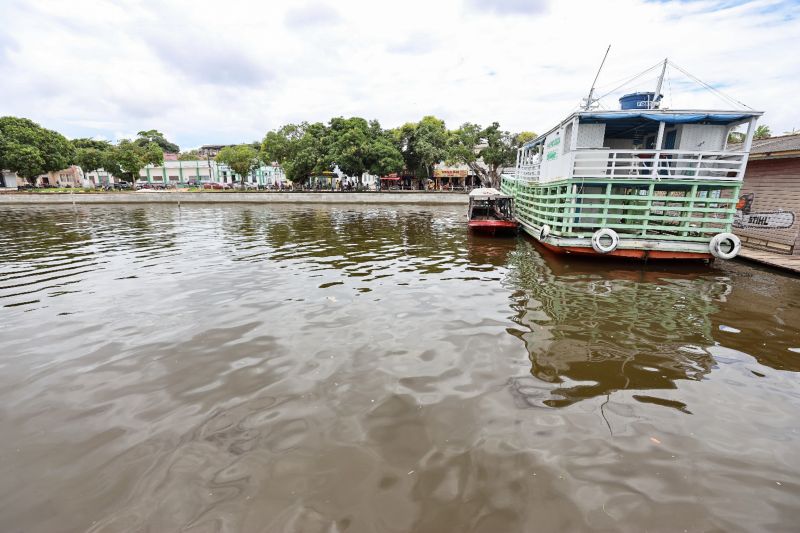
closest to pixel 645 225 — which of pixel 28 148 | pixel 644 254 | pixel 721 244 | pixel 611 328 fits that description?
pixel 644 254

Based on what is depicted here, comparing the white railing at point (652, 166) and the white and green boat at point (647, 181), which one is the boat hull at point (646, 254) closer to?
the white and green boat at point (647, 181)

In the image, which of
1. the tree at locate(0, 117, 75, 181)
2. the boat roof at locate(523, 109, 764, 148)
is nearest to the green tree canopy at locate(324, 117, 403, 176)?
the boat roof at locate(523, 109, 764, 148)

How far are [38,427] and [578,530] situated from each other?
228 inches

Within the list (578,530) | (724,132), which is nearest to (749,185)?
(724,132)

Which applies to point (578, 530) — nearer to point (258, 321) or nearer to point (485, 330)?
point (485, 330)

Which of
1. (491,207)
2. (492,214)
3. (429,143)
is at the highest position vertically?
(429,143)

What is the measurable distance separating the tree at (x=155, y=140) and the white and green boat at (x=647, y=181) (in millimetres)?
94435

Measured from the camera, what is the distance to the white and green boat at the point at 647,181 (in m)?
11.9

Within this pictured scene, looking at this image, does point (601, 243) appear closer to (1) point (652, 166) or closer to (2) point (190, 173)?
(1) point (652, 166)

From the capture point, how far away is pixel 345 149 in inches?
1919

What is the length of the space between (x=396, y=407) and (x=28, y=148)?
232 ft

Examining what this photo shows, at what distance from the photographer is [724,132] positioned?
521 inches

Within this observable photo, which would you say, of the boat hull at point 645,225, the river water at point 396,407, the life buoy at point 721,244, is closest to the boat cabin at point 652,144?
the boat hull at point 645,225

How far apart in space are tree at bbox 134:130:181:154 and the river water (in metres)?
94.8
